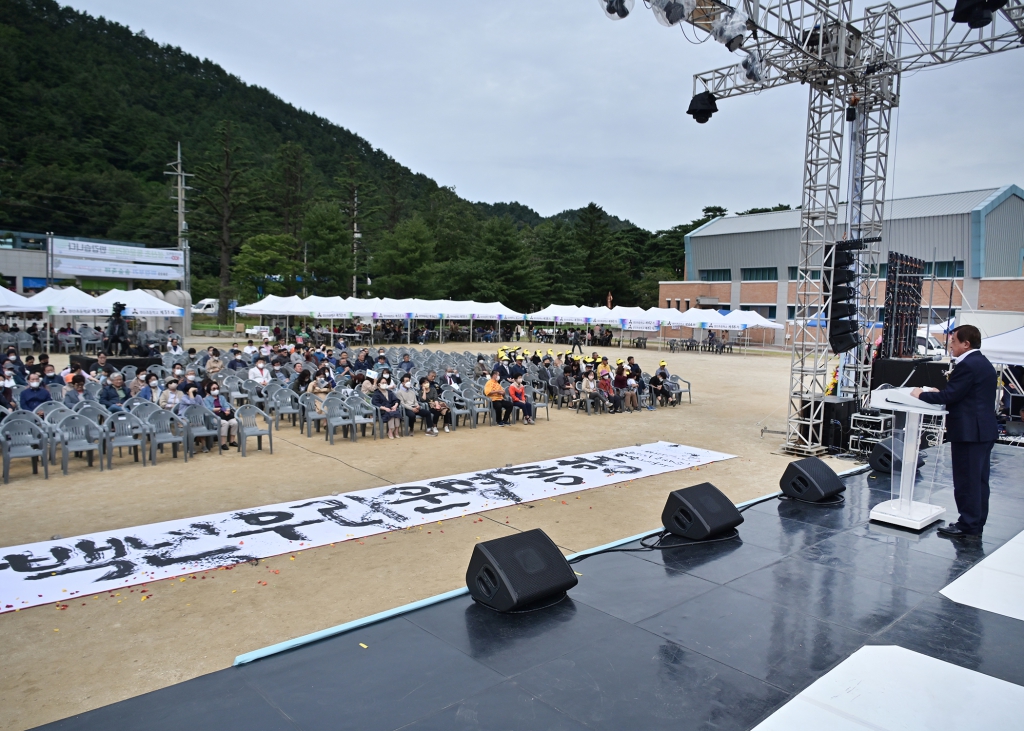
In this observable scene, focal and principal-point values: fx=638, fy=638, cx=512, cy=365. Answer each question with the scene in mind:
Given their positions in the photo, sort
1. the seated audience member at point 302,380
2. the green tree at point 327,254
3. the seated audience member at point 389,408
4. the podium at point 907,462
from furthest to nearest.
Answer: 1. the green tree at point 327,254
2. the seated audience member at point 302,380
3. the seated audience member at point 389,408
4. the podium at point 907,462

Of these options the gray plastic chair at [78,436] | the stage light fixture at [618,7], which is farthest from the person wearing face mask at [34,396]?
the stage light fixture at [618,7]

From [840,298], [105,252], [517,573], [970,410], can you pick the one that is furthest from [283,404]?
[105,252]

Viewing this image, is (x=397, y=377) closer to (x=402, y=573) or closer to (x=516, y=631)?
(x=402, y=573)

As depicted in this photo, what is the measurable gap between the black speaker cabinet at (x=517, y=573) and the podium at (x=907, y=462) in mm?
3284

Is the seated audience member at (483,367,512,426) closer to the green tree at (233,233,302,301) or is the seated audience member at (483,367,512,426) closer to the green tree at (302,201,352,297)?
the green tree at (233,233,302,301)

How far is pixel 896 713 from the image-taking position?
123 inches

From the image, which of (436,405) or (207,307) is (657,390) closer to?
(436,405)

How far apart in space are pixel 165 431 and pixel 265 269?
1508 inches

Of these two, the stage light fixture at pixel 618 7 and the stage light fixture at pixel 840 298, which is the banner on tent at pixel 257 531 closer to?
the stage light fixture at pixel 840 298

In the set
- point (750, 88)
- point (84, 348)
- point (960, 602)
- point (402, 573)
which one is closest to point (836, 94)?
point (750, 88)

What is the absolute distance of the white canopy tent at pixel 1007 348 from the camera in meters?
9.94

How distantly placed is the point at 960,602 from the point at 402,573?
4.18m

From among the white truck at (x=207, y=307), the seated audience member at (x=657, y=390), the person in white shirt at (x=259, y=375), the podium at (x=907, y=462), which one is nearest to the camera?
the podium at (x=907, y=462)

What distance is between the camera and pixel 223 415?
10383mm
